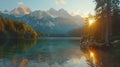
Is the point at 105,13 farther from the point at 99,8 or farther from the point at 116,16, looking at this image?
the point at 116,16

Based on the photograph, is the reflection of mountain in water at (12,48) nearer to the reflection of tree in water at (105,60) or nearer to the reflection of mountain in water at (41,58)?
the reflection of mountain in water at (41,58)

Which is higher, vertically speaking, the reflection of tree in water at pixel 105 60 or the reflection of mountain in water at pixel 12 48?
the reflection of tree in water at pixel 105 60

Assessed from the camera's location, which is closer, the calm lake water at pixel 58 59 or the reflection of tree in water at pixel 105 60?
the reflection of tree in water at pixel 105 60

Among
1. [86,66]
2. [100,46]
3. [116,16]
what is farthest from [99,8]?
[86,66]

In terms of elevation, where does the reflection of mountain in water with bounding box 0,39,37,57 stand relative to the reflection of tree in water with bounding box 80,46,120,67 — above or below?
below

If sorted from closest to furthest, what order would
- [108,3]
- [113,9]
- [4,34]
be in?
[108,3], [113,9], [4,34]

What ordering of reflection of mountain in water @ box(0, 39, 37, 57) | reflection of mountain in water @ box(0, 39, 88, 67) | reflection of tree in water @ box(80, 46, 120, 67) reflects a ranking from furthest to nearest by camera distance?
1. reflection of mountain in water @ box(0, 39, 37, 57)
2. reflection of mountain in water @ box(0, 39, 88, 67)
3. reflection of tree in water @ box(80, 46, 120, 67)

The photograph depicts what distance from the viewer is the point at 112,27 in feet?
291

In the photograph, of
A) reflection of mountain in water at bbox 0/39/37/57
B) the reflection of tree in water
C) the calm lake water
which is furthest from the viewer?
reflection of mountain in water at bbox 0/39/37/57

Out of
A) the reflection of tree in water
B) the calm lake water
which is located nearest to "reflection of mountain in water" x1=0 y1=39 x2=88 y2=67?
the calm lake water

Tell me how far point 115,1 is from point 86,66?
3640 centimetres

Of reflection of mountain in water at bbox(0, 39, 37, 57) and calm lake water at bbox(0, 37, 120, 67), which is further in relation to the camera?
reflection of mountain in water at bbox(0, 39, 37, 57)

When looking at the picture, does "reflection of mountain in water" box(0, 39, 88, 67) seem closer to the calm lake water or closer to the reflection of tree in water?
the calm lake water

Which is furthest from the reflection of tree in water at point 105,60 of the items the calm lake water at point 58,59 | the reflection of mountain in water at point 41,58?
the reflection of mountain in water at point 41,58
